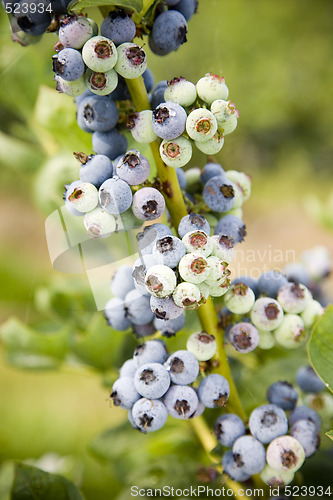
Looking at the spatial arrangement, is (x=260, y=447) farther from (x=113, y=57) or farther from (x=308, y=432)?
(x=113, y=57)

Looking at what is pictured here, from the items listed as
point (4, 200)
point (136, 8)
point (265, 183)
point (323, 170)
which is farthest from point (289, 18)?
point (136, 8)

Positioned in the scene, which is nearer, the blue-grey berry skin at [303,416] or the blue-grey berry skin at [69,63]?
the blue-grey berry skin at [69,63]

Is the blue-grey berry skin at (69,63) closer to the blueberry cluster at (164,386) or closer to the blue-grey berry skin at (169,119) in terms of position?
the blue-grey berry skin at (169,119)

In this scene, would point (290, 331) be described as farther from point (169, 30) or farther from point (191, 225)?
point (169, 30)

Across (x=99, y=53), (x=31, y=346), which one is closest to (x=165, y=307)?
(x=99, y=53)

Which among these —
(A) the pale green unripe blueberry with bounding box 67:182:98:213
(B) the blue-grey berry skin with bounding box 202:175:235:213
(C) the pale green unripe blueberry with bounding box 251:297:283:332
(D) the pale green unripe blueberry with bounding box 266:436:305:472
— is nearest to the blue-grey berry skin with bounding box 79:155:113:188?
(A) the pale green unripe blueberry with bounding box 67:182:98:213

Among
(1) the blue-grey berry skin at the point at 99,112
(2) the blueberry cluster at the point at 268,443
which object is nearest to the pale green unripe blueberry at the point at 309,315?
(2) the blueberry cluster at the point at 268,443

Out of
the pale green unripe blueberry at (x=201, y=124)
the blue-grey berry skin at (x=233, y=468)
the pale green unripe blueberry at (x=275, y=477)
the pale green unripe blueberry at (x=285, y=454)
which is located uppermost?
the pale green unripe blueberry at (x=201, y=124)

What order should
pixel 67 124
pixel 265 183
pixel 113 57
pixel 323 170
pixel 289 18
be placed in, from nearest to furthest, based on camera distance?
pixel 113 57 → pixel 67 124 → pixel 265 183 → pixel 323 170 → pixel 289 18
